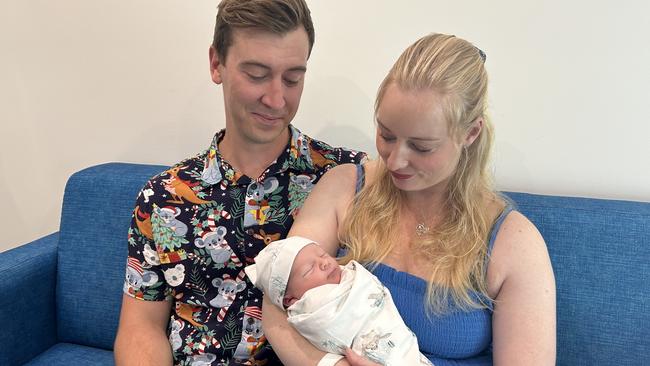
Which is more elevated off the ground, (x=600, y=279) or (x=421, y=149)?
(x=421, y=149)

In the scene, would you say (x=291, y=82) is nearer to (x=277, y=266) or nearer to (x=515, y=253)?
(x=277, y=266)

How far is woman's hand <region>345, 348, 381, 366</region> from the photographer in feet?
3.77

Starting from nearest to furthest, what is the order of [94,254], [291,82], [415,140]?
[415,140], [291,82], [94,254]

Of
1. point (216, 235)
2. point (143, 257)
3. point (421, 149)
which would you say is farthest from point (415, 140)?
point (143, 257)

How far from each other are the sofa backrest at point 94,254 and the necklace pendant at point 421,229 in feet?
3.42

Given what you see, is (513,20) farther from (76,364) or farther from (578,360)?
(76,364)

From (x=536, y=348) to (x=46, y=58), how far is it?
2.08 m

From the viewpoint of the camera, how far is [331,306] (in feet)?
3.83

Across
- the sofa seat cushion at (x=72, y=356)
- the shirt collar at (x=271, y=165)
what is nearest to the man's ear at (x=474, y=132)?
the shirt collar at (x=271, y=165)

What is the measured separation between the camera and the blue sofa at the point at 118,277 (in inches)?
57.4

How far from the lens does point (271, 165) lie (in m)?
1.49

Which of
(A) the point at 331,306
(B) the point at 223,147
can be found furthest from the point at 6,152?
(A) the point at 331,306

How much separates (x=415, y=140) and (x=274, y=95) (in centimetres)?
41

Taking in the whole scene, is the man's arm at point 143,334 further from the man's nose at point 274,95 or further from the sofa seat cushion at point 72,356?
the man's nose at point 274,95
